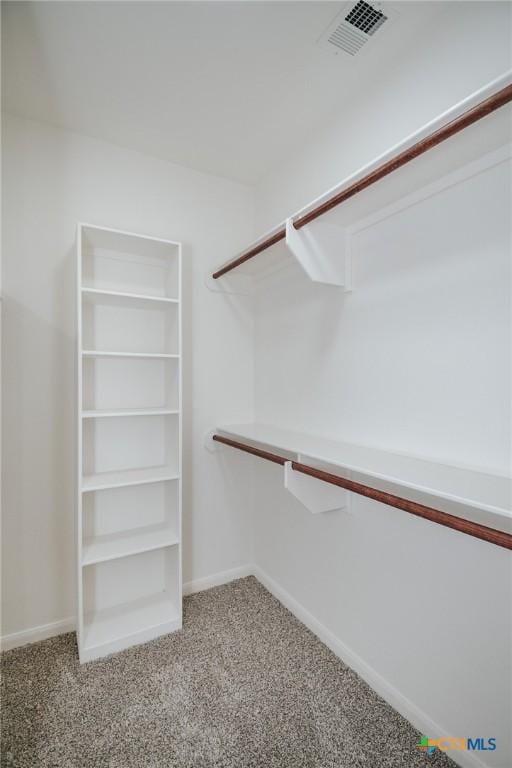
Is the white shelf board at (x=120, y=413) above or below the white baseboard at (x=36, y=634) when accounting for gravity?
above

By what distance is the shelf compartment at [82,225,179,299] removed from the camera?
1863mm

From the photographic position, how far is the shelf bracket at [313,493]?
1.55 meters

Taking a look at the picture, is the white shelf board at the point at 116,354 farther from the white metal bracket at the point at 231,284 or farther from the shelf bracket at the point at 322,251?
the shelf bracket at the point at 322,251

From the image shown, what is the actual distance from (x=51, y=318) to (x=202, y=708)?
5.82 feet

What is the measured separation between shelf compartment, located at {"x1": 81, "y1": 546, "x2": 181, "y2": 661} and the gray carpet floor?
0.06 m

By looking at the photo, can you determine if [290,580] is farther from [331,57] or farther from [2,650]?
[331,57]

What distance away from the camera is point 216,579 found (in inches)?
90.3

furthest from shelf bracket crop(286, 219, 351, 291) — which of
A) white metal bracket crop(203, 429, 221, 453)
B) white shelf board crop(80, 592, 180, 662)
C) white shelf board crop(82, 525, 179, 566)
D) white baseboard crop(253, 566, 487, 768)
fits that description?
white shelf board crop(80, 592, 180, 662)

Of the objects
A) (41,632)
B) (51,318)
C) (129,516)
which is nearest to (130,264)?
(51,318)

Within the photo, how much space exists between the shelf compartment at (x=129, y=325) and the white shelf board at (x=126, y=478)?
24.4 inches

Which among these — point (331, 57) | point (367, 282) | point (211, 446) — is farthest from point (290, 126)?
point (211, 446)

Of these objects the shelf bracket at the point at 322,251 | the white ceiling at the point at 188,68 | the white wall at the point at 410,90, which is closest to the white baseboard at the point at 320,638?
the shelf bracket at the point at 322,251

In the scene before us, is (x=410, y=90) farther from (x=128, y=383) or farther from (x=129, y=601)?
(x=129, y=601)

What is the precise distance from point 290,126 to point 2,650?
280 cm
